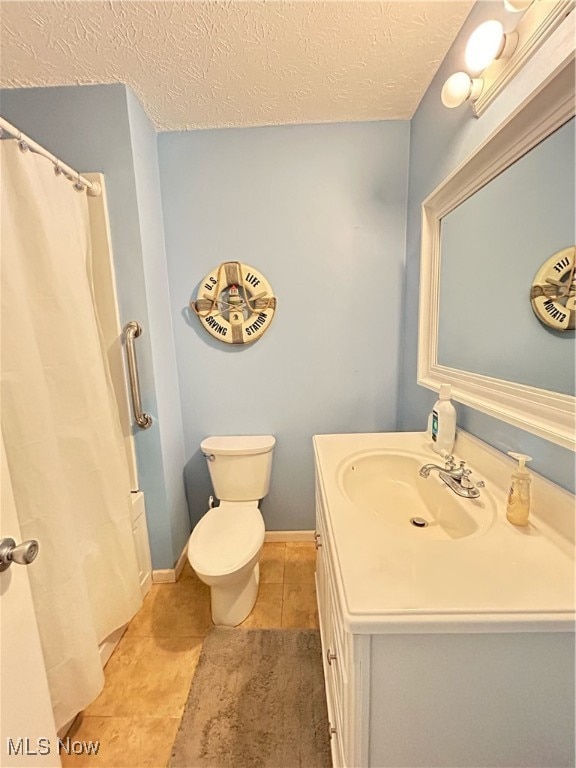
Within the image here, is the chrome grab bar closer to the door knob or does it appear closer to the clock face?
the door knob

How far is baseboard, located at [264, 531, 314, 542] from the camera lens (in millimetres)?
1932

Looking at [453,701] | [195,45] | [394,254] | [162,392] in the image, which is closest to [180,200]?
[195,45]

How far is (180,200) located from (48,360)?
111 centimetres

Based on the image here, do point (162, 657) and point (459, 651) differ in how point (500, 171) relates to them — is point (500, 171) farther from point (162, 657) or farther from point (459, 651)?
point (162, 657)

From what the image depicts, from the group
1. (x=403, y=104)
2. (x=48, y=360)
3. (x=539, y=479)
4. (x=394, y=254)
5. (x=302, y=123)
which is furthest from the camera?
(x=394, y=254)

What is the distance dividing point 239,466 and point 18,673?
1.07 m

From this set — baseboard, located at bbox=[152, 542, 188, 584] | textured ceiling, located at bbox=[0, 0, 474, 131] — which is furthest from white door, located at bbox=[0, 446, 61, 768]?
textured ceiling, located at bbox=[0, 0, 474, 131]

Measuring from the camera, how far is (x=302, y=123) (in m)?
1.54

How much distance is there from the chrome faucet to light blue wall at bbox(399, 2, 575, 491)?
0.13m

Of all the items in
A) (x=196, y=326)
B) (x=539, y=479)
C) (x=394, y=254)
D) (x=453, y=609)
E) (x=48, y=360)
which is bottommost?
(x=453, y=609)

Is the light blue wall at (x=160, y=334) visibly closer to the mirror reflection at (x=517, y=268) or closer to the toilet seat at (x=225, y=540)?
the toilet seat at (x=225, y=540)

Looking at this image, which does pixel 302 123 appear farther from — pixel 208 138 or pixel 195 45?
pixel 195 45

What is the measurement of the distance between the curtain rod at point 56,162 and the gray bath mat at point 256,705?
1.94 meters

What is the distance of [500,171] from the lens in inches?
35.0
